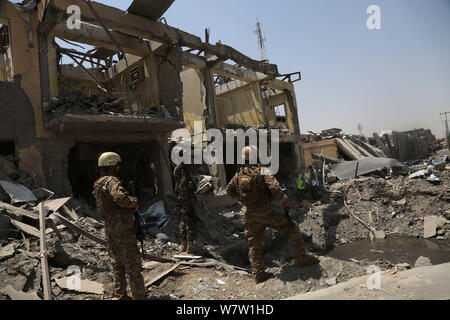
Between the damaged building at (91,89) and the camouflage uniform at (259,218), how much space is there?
2623 mm

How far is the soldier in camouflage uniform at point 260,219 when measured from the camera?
165 inches

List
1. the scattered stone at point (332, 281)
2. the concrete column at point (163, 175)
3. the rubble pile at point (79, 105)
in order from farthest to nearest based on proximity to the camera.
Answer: the concrete column at point (163, 175)
the rubble pile at point (79, 105)
the scattered stone at point (332, 281)

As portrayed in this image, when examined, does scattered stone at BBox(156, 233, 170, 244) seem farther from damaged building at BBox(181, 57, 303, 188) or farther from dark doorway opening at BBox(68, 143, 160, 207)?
damaged building at BBox(181, 57, 303, 188)

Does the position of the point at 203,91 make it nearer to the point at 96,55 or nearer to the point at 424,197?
the point at 96,55

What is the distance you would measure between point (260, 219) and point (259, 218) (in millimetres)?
20

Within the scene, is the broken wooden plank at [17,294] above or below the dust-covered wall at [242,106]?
below

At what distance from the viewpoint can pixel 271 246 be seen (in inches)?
295

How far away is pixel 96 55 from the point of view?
10.2 metres

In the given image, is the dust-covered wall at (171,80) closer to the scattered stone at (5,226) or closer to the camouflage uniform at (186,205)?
the camouflage uniform at (186,205)

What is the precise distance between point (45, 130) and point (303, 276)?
6.38 meters

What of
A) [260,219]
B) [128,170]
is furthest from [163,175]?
[260,219]

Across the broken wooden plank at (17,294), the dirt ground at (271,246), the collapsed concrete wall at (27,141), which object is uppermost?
the collapsed concrete wall at (27,141)

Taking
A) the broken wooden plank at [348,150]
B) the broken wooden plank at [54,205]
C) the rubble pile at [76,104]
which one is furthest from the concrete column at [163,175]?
the broken wooden plank at [348,150]
